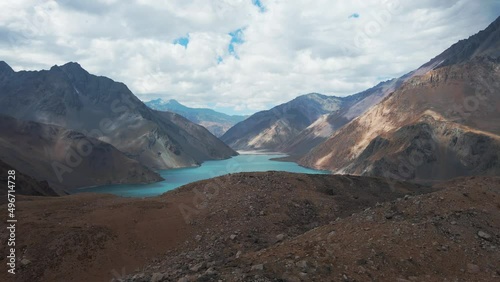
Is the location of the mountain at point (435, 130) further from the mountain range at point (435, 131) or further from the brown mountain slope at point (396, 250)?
the brown mountain slope at point (396, 250)

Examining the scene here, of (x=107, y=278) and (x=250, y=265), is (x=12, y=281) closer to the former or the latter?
(x=107, y=278)

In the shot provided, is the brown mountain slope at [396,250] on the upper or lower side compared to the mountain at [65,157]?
lower

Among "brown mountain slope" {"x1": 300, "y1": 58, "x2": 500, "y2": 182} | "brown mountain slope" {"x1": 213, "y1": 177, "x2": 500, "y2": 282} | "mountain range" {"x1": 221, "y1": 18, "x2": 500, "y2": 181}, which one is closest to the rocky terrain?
"brown mountain slope" {"x1": 213, "y1": 177, "x2": 500, "y2": 282}

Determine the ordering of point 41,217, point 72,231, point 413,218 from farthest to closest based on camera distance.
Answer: point 41,217 < point 72,231 < point 413,218

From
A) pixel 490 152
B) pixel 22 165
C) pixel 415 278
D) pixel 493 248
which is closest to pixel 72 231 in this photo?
pixel 415 278

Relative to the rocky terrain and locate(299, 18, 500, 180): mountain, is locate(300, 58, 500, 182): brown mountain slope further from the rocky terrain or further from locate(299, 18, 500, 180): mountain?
the rocky terrain

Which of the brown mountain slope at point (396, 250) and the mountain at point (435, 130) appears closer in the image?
the brown mountain slope at point (396, 250)

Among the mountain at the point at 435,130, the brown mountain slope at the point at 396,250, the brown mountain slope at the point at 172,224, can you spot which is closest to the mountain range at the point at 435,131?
the mountain at the point at 435,130
